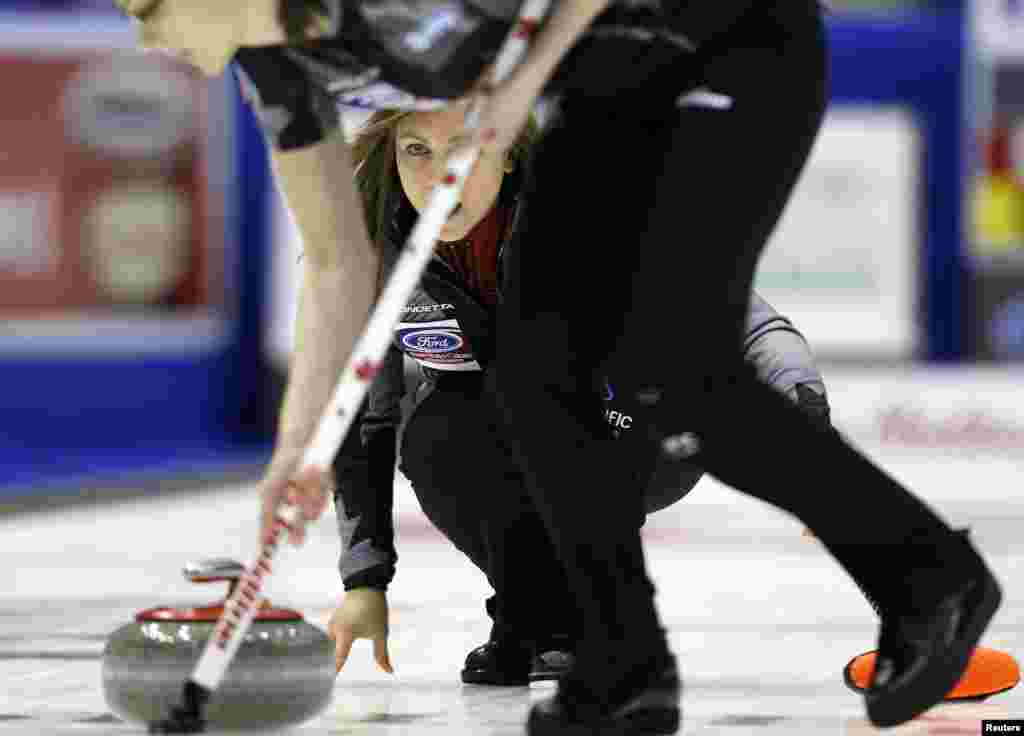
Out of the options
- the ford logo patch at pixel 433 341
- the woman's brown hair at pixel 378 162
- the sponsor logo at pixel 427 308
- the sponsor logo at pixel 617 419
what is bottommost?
the sponsor logo at pixel 617 419

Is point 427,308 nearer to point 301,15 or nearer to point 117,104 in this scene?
point 301,15

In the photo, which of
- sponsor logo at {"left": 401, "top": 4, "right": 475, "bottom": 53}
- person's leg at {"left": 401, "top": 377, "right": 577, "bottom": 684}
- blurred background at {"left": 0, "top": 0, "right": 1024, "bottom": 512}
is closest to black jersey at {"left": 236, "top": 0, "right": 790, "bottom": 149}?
sponsor logo at {"left": 401, "top": 4, "right": 475, "bottom": 53}

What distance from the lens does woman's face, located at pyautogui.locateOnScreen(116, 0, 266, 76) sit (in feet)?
5.16

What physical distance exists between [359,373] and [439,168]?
1.44ft

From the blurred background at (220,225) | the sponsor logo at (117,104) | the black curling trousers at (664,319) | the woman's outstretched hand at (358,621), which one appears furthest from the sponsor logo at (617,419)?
the sponsor logo at (117,104)

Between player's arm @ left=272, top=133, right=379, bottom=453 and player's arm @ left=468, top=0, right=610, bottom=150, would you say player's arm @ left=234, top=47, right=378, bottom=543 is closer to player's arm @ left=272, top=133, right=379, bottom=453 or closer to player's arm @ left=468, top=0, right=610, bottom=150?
player's arm @ left=272, top=133, right=379, bottom=453

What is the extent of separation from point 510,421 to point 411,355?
55 cm

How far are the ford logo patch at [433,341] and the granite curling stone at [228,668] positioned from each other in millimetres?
542

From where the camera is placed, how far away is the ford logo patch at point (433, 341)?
2.24m

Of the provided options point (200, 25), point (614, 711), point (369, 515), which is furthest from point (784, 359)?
point (200, 25)

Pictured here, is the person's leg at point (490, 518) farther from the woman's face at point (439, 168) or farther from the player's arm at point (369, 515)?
the woman's face at point (439, 168)

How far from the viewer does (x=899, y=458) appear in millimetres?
6203

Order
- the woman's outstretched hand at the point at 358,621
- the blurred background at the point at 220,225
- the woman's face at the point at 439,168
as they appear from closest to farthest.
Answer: the woman's face at the point at 439,168
the woman's outstretched hand at the point at 358,621
the blurred background at the point at 220,225

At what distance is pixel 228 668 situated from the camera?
5.50 ft
